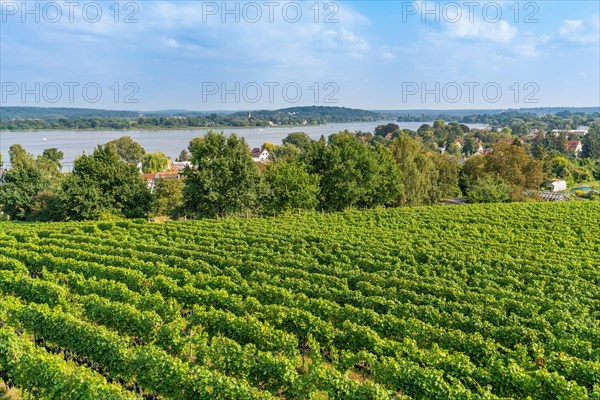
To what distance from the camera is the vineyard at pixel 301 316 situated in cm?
923

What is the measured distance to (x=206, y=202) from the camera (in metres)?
35.4

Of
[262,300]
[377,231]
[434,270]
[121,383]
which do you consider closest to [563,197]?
[377,231]

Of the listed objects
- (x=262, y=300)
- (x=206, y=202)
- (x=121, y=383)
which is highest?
(x=206, y=202)

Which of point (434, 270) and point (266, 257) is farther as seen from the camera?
point (266, 257)

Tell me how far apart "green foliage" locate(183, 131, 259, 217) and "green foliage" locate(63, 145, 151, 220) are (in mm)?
5925

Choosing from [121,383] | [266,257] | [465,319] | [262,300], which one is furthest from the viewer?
[266,257]

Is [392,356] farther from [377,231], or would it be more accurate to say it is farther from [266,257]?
[377,231]

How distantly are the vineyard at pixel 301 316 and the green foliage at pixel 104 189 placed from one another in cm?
1048

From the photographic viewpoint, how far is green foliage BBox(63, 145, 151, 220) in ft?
113

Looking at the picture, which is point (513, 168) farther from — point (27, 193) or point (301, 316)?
point (27, 193)

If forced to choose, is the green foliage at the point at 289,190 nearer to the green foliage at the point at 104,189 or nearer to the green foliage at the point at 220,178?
the green foliage at the point at 220,178

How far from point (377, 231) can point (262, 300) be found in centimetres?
1392

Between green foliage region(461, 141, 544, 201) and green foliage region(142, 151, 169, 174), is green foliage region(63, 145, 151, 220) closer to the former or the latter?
green foliage region(461, 141, 544, 201)

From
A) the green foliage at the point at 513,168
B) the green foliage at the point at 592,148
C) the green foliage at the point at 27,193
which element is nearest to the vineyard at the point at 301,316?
the green foliage at the point at 27,193
